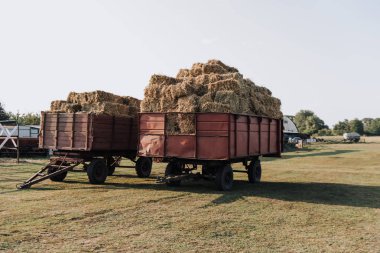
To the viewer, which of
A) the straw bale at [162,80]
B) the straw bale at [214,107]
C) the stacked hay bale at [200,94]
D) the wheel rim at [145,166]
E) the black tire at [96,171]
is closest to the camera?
the straw bale at [214,107]

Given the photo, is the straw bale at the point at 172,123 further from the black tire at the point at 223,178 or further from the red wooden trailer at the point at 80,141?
the red wooden trailer at the point at 80,141

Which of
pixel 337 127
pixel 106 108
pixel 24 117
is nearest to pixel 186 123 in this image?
pixel 106 108

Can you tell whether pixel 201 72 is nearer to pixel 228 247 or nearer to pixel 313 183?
pixel 313 183

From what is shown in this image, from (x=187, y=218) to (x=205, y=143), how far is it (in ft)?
12.7

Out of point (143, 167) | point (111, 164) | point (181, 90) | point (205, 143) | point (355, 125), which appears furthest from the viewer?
point (355, 125)

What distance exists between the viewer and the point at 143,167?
55.0ft

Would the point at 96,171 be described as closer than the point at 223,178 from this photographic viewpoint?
No

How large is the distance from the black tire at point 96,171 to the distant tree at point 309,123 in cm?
9755

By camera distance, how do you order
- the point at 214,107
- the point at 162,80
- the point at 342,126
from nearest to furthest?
the point at 214,107
the point at 162,80
the point at 342,126

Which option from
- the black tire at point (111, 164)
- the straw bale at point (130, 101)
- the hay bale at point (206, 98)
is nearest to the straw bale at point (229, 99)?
the hay bale at point (206, 98)

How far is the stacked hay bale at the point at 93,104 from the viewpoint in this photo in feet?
48.4

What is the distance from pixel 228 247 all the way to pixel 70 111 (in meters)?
10.1

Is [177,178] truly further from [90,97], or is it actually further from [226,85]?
[90,97]

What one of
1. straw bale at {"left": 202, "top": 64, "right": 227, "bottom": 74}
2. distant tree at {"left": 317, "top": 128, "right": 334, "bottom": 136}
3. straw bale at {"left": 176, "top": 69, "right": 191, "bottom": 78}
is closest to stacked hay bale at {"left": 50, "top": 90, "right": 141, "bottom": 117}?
straw bale at {"left": 176, "top": 69, "right": 191, "bottom": 78}
